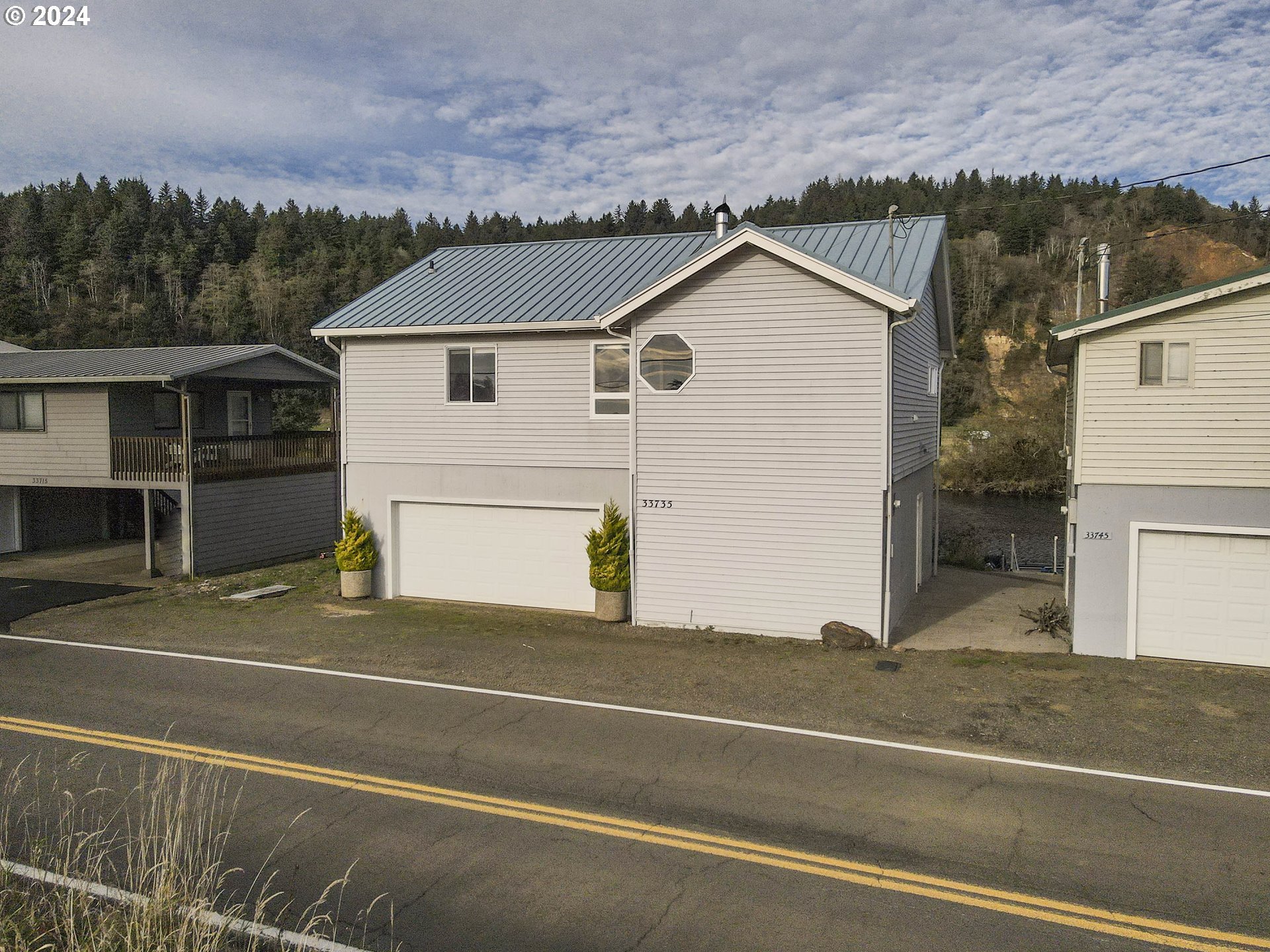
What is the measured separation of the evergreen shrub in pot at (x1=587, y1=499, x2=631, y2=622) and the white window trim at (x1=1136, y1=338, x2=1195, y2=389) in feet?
28.5

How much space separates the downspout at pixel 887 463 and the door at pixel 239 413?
65.5 ft

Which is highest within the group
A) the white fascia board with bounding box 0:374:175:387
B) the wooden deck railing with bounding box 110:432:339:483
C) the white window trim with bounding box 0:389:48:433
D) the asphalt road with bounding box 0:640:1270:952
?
the white fascia board with bounding box 0:374:175:387

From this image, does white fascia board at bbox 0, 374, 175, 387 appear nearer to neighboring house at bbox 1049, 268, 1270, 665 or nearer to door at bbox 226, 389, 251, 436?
door at bbox 226, 389, 251, 436

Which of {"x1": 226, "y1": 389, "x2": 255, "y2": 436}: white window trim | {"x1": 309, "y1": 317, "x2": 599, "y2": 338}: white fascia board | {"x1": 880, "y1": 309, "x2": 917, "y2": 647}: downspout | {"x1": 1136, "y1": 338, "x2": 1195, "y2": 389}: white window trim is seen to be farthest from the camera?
{"x1": 226, "y1": 389, "x2": 255, "y2": 436}: white window trim

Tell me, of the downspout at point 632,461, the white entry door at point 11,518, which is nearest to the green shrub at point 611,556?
the downspout at point 632,461

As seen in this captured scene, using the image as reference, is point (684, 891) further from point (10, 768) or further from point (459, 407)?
point (459, 407)

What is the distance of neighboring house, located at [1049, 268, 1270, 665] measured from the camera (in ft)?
41.6

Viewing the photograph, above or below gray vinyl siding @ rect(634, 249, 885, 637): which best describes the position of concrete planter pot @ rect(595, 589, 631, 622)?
below

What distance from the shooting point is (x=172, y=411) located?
24.7 m

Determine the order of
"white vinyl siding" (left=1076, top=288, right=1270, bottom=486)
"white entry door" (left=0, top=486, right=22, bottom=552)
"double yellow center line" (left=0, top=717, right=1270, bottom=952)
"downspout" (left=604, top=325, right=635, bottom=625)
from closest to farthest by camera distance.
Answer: "double yellow center line" (left=0, top=717, right=1270, bottom=952) → "white vinyl siding" (left=1076, top=288, right=1270, bottom=486) → "downspout" (left=604, top=325, right=635, bottom=625) → "white entry door" (left=0, top=486, right=22, bottom=552)

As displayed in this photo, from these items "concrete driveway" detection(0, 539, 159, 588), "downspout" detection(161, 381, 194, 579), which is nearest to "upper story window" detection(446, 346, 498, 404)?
"downspout" detection(161, 381, 194, 579)

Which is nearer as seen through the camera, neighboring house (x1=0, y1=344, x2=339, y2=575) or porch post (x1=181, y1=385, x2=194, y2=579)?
porch post (x1=181, y1=385, x2=194, y2=579)

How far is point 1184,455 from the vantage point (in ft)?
42.8

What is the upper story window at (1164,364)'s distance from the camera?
43.0 ft
